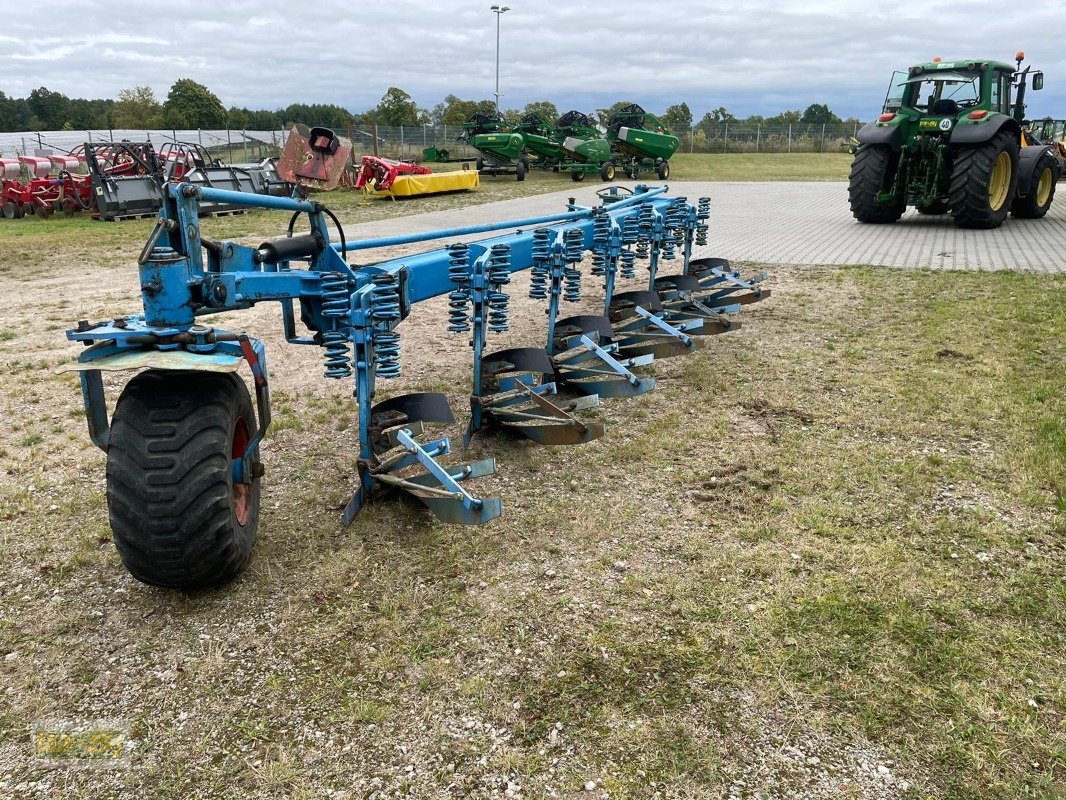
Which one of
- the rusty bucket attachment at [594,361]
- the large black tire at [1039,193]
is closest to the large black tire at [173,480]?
the rusty bucket attachment at [594,361]

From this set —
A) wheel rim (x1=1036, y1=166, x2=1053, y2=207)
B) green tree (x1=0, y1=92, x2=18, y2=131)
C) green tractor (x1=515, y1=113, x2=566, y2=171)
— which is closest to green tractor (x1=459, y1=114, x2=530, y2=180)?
green tractor (x1=515, y1=113, x2=566, y2=171)

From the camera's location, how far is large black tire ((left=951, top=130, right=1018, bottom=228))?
35.8 ft

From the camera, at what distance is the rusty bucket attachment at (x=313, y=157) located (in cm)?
345

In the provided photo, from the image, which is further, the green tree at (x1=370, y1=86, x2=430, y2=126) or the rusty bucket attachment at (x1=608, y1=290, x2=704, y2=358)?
the green tree at (x1=370, y1=86, x2=430, y2=126)

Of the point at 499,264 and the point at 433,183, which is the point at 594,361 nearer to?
the point at 499,264

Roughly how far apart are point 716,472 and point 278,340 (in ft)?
13.4

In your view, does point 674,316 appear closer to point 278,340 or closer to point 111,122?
point 278,340

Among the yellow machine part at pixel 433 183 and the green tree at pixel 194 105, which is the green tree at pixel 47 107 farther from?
the yellow machine part at pixel 433 183

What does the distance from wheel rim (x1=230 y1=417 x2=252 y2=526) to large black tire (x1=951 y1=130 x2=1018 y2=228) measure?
11.0 m

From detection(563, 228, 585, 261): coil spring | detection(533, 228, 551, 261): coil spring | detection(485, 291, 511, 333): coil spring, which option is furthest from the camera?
detection(563, 228, 585, 261): coil spring

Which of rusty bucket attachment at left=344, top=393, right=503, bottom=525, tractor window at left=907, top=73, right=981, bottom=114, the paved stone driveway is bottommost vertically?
rusty bucket attachment at left=344, top=393, right=503, bottom=525

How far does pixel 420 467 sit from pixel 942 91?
11339 mm

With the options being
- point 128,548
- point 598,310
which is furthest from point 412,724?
point 598,310

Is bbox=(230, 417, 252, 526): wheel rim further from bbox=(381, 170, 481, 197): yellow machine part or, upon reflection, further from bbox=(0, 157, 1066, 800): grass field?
bbox=(381, 170, 481, 197): yellow machine part
